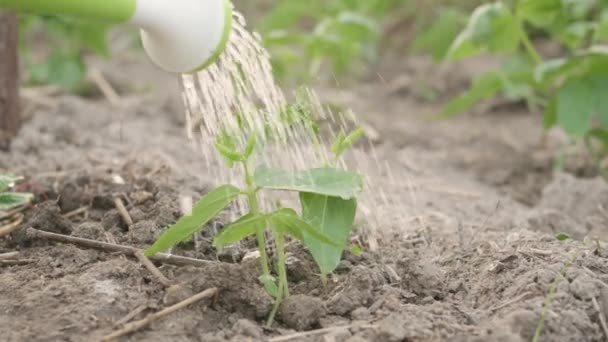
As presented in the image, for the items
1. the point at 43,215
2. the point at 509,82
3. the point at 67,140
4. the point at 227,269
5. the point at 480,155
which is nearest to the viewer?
the point at 227,269

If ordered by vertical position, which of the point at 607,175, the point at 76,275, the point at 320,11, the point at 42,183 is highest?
the point at 320,11

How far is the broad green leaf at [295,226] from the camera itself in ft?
4.10

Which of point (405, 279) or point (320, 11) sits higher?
point (320, 11)

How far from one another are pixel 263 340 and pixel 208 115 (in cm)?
46

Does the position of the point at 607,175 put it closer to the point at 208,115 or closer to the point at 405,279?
the point at 405,279

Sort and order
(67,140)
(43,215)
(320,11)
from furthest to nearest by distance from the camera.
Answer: (320,11) < (67,140) < (43,215)

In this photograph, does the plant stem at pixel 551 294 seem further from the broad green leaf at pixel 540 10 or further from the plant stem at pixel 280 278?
the broad green leaf at pixel 540 10

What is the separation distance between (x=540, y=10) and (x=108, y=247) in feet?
5.69

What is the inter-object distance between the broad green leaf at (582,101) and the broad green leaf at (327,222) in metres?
1.30

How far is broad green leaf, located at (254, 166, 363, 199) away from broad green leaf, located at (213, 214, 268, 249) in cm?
6

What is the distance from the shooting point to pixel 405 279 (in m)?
1.44

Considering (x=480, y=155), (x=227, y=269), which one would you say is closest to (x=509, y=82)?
(x=480, y=155)

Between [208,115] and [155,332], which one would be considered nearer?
[155,332]

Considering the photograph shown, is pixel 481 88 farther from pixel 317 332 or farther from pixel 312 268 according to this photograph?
pixel 317 332
